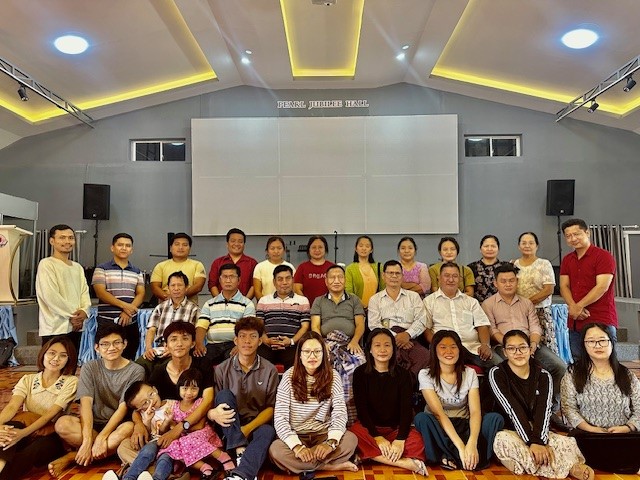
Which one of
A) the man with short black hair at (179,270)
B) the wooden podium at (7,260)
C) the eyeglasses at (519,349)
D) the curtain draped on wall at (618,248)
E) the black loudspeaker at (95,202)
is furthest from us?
the black loudspeaker at (95,202)

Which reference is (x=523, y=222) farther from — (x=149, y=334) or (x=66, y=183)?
(x=66, y=183)

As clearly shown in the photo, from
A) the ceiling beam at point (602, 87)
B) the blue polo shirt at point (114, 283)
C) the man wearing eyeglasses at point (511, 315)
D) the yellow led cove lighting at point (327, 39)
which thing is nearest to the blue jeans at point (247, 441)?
the blue polo shirt at point (114, 283)

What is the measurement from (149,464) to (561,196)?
710 centimetres

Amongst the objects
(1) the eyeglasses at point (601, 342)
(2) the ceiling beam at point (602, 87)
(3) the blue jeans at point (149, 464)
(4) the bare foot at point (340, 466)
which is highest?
(2) the ceiling beam at point (602, 87)

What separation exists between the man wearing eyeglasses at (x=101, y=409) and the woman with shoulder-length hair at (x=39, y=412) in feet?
0.25

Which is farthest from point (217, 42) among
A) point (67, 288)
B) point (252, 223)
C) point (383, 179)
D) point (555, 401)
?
point (555, 401)

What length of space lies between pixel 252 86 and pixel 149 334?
18.0 ft

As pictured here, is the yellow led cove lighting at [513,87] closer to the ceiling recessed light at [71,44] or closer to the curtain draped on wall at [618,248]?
the curtain draped on wall at [618,248]

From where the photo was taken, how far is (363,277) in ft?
14.3

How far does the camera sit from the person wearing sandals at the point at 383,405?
2.89 meters

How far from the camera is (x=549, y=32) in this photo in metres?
5.95

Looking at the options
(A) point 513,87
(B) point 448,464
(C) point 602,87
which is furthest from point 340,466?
(A) point 513,87

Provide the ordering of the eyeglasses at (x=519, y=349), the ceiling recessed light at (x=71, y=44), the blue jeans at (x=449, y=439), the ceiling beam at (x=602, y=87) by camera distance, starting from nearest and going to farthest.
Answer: the blue jeans at (x=449, y=439)
the eyeglasses at (x=519, y=349)
the ceiling recessed light at (x=71, y=44)
the ceiling beam at (x=602, y=87)

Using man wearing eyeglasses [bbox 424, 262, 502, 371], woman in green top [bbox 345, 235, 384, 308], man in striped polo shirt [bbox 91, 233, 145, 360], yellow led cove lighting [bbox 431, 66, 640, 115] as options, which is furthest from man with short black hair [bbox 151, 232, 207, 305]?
yellow led cove lighting [bbox 431, 66, 640, 115]
